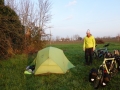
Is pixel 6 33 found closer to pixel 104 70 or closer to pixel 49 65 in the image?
pixel 49 65

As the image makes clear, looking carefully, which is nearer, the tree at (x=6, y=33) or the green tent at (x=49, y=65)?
the green tent at (x=49, y=65)

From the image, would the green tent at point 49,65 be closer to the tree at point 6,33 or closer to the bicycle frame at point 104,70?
the bicycle frame at point 104,70

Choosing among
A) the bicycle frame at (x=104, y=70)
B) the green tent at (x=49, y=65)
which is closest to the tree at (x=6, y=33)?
the green tent at (x=49, y=65)

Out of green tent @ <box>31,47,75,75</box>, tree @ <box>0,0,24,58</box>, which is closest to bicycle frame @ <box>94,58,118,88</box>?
green tent @ <box>31,47,75,75</box>

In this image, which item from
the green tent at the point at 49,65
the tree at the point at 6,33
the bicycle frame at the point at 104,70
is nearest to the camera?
the bicycle frame at the point at 104,70

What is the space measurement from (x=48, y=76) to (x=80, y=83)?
1805 millimetres

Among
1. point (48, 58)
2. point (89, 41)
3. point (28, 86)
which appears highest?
point (89, 41)

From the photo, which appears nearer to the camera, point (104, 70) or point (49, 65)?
point (104, 70)

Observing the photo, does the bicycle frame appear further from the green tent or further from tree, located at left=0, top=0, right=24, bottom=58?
tree, located at left=0, top=0, right=24, bottom=58

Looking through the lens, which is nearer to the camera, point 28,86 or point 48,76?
point 28,86

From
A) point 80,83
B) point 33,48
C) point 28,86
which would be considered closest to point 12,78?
point 28,86

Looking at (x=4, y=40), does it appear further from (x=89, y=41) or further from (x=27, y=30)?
(x=27, y=30)

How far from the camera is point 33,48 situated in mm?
18484

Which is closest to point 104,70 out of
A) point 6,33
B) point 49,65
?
point 49,65
